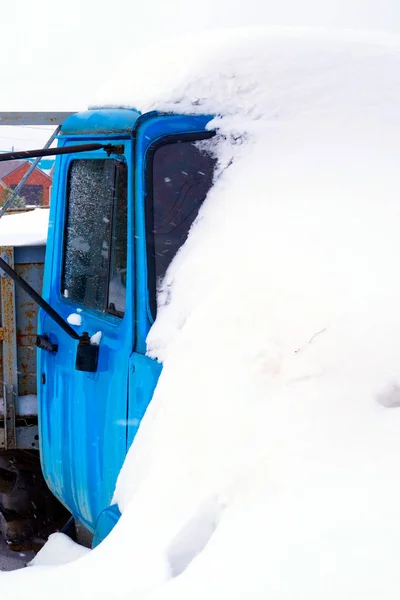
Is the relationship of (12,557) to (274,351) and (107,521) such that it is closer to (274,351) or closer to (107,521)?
(107,521)

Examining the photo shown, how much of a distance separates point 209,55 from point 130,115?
0.40 metres

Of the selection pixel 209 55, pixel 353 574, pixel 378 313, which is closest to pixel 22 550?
pixel 209 55

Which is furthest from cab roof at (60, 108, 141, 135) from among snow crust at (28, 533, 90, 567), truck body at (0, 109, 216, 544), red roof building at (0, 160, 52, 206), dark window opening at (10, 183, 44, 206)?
dark window opening at (10, 183, 44, 206)

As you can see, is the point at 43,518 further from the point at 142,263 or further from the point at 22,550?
the point at 142,263

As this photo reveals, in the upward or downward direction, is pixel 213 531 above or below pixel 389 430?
below

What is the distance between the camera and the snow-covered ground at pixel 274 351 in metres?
1.72

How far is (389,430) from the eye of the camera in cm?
187

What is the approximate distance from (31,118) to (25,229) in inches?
59.3

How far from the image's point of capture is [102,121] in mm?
3287

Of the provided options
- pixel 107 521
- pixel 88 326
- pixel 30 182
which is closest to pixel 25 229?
pixel 88 326

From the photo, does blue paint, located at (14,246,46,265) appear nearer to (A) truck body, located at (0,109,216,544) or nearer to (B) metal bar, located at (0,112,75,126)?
(A) truck body, located at (0,109,216,544)

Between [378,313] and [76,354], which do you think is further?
[76,354]

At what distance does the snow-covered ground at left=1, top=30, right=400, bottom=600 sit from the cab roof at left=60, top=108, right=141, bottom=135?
0.08 metres

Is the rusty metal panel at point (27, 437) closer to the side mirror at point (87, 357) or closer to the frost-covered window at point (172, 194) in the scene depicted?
the side mirror at point (87, 357)
